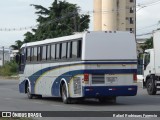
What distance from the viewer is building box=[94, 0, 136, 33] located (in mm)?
122625

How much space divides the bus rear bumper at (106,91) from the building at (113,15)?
92554 mm

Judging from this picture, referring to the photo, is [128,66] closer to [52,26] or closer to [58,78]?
[58,78]

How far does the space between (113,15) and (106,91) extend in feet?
331

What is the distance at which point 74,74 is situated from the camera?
24.5 metres

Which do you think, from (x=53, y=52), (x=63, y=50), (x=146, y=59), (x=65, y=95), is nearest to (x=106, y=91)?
(x=65, y=95)

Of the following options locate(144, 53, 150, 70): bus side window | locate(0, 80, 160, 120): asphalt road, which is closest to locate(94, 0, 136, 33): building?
locate(144, 53, 150, 70): bus side window

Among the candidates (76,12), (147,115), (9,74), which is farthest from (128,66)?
(9,74)

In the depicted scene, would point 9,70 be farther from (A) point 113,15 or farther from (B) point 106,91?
(B) point 106,91

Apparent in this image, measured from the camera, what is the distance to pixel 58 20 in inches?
3278

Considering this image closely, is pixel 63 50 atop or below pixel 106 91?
atop

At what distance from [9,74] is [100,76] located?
72287mm

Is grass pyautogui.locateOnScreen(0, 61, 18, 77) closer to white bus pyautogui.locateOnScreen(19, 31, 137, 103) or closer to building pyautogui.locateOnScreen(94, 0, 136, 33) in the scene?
building pyautogui.locateOnScreen(94, 0, 136, 33)

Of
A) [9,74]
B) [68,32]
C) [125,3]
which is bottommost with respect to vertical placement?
[9,74]

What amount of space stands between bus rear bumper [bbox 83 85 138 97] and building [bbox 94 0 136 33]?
304 feet
